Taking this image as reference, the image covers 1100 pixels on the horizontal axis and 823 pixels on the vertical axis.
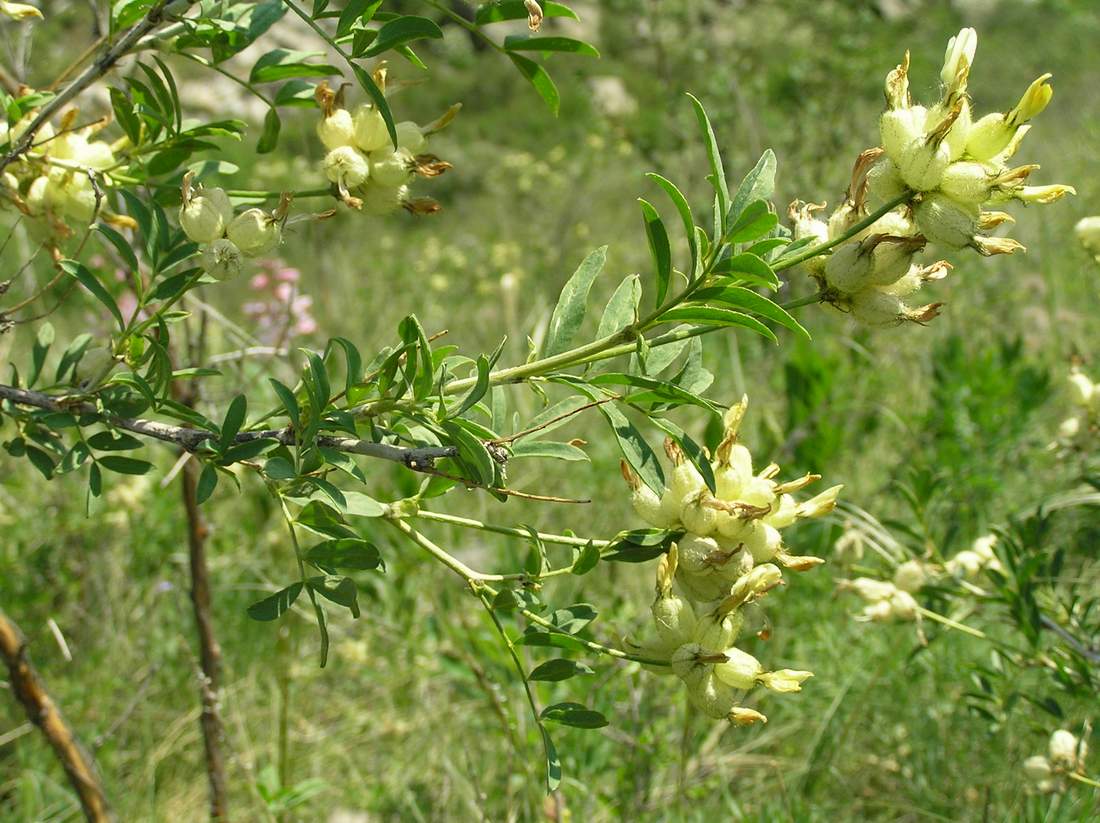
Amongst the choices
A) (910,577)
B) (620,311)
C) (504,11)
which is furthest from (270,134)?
(910,577)

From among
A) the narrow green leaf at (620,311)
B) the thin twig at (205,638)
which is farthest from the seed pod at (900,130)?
the thin twig at (205,638)

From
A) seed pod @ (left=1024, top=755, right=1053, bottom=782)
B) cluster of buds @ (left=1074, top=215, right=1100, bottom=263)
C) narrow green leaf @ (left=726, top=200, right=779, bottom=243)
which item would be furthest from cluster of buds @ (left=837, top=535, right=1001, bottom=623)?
narrow green leaf @ (left=726, top=200, right=779, bottom=243)

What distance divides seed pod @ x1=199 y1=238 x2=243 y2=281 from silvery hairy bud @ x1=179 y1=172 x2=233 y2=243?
0.01 metres

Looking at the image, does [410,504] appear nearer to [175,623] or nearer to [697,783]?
[697,783]

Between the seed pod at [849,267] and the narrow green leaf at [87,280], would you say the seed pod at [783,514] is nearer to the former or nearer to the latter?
the seed pod at [849,267]

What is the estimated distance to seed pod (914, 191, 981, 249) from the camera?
71 centimetres

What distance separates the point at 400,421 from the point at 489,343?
9.85ft

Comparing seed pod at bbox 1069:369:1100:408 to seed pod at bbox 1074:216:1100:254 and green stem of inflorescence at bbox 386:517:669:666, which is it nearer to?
seed pod at bbox 1074:216:1100:254

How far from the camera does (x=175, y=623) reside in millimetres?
2289

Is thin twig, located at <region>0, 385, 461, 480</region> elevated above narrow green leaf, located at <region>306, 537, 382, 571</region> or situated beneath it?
elevated above

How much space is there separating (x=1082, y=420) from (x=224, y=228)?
128 cm

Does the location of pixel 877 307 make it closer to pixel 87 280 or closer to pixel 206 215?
pixel 206 215

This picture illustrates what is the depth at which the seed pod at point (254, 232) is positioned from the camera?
0.85m

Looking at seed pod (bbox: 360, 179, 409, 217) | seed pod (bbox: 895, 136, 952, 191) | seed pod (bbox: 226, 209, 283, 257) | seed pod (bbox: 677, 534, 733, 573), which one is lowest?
seed pod (bbox: 677, 534, 733, 573)
